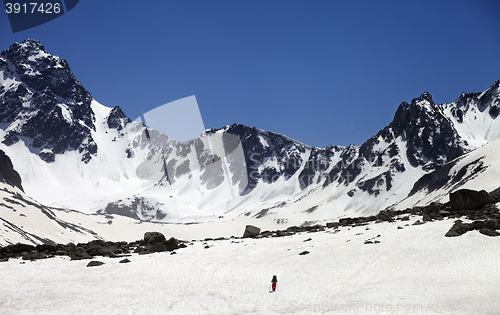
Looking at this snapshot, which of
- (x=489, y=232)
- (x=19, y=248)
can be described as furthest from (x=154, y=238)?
(x=489, y=232)

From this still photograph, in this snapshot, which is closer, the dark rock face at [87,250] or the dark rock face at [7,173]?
the dark rock face at [87,250]

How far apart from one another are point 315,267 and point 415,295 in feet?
23.8

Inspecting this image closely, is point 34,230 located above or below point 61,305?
above

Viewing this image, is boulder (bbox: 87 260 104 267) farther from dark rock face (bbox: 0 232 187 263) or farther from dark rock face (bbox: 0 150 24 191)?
dark rock face (bbox: 0 150 24 191)

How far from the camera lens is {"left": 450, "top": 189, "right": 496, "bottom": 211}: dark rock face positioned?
32.8m

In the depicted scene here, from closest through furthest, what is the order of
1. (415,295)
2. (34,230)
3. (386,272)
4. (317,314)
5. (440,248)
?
1. (317,314)
2. (415,295)
3. (386,272)
4. (440,248)
5. (34,230)

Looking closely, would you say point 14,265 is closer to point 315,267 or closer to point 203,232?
point 315,267

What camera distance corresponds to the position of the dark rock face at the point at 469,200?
108ft

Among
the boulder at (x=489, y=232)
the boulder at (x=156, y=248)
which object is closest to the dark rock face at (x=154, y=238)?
the boulder at (x=156, y=248)

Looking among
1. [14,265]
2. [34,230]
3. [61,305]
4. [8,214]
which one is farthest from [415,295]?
[8,214]

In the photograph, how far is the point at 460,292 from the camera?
1650 cm

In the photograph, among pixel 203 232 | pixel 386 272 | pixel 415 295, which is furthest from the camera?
pixel 203 232

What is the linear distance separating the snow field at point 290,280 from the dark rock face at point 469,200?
21.9 ft

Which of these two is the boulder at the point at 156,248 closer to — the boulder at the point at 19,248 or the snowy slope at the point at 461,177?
the boulder at the point at 19,248
